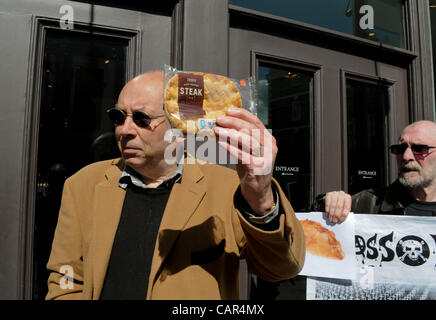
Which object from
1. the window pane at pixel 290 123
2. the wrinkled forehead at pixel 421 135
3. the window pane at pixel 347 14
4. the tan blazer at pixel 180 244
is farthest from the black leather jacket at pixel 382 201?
the window pane at pixel 347 14

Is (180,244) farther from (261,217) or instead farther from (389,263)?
(389,263)

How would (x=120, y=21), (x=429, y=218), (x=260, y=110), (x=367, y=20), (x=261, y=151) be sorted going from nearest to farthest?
(x=261, y=151)
(x=429, y=218)
(x=120, y=21)
(x=260, y=110)
(x=367, y=20)

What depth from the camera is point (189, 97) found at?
1.30m

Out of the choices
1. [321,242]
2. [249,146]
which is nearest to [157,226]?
[249,146]

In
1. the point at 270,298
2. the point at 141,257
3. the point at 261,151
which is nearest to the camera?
the point at 261,151

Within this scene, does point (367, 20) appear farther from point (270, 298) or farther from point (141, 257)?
point (141, 257)

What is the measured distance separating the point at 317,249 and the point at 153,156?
1.29 m

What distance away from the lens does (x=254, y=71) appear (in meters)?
2.95

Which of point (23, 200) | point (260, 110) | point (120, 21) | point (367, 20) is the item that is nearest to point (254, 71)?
point (260, 110)

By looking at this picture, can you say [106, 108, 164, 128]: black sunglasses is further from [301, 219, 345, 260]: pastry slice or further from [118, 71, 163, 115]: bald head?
[301, 219, 345, 260]: pastry slice

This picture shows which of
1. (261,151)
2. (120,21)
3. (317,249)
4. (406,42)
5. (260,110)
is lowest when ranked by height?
(317,249)

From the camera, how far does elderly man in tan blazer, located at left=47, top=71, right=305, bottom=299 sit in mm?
1312

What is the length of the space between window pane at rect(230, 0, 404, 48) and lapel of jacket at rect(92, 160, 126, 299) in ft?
6.97

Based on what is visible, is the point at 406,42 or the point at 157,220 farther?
the point at 406,42
